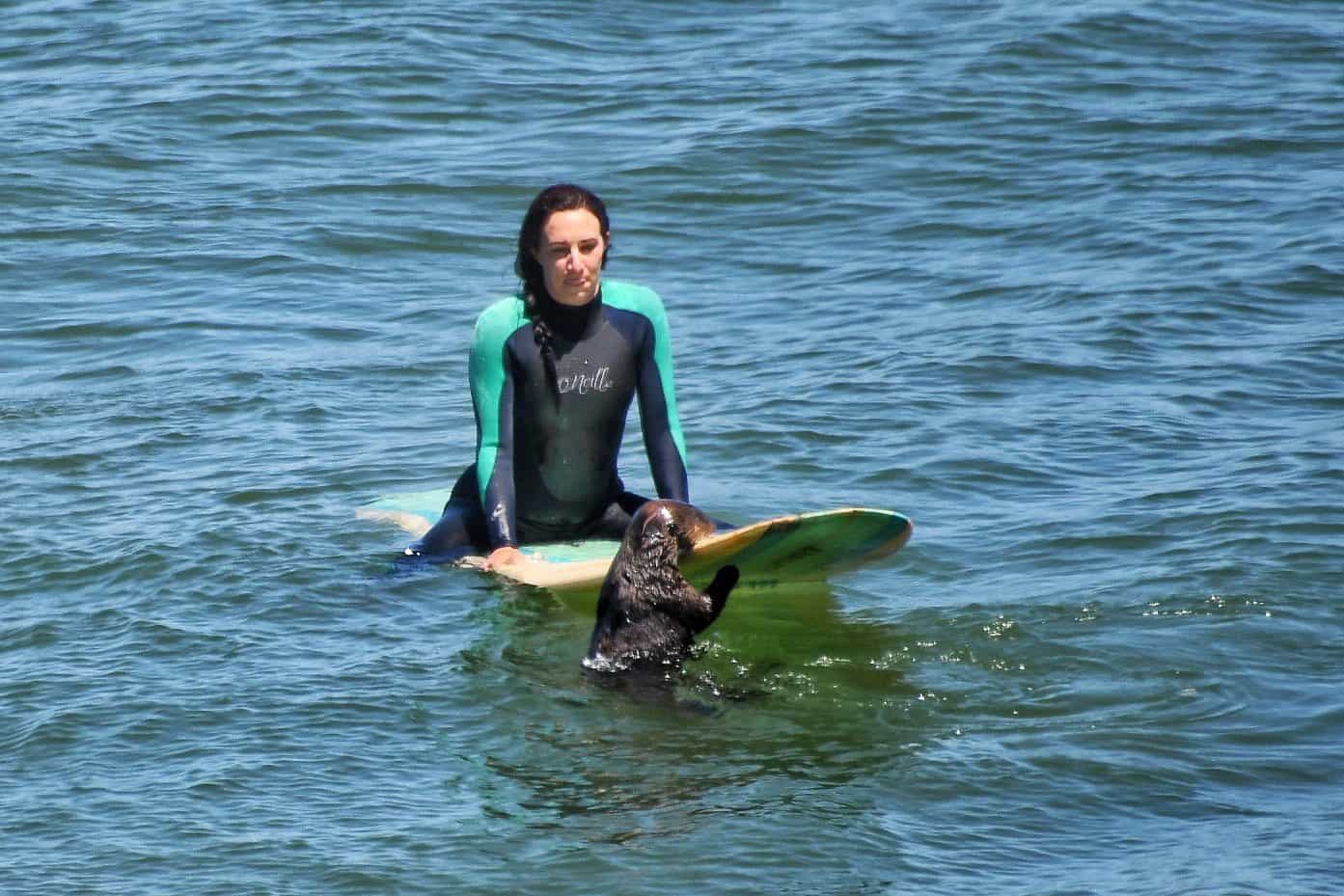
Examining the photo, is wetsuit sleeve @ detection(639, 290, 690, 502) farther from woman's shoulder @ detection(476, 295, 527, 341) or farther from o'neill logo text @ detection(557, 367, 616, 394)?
woman's shoulder @ detection(476, 295, 527, 341)

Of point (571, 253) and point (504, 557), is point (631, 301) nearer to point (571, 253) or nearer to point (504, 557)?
point (571, 253)

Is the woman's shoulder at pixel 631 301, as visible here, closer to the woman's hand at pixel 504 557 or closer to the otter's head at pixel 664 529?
the woman's hand at pixel 504 557

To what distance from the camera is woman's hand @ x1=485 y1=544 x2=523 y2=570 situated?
6.38 metres

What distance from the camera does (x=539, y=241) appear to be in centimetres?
645

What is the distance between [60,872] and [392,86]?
11.1 metres

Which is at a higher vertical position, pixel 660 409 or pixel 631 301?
pixel 631 301

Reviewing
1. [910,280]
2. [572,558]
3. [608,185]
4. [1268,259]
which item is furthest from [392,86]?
[572,558]

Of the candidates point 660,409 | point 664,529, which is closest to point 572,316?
point 660,409

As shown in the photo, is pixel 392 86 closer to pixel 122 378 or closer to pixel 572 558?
pixel 122 378

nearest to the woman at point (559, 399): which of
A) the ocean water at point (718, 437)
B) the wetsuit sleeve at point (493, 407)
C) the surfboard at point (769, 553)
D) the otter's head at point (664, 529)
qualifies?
the wetsuit sleeve at point (493, 407)

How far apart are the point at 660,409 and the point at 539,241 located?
733 mm

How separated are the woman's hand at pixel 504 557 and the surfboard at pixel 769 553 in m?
0.03

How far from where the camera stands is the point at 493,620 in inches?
251

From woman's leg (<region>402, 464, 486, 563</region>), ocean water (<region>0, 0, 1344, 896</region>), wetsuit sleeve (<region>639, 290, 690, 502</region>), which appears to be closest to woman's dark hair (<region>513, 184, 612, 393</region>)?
wetsuit sleeve (<region>639, 290, 690, 502</region>)
